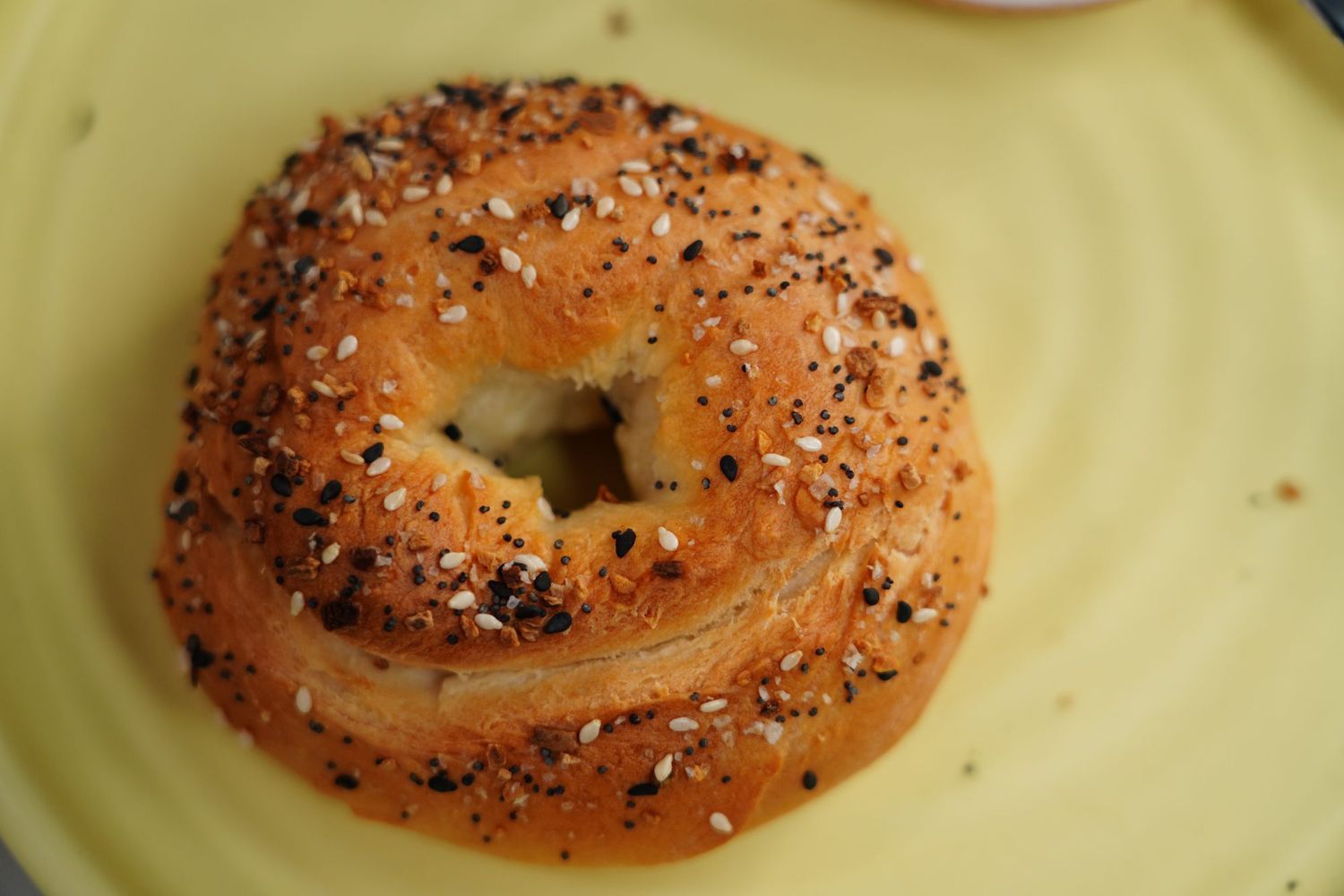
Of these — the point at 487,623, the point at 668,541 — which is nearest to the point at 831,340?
the point at 668,541

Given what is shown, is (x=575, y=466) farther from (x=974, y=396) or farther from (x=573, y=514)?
(x=974, y=396)

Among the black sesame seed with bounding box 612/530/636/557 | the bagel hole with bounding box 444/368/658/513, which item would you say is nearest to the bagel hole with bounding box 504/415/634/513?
the bagel hole with bounding box 444/368/658/513

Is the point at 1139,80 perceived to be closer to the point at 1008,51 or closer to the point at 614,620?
the point at 1008,51

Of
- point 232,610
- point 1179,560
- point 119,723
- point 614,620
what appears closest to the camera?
point 614,620

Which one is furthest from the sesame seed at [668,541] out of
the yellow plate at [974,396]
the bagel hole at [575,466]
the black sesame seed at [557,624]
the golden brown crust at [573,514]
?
the yellow plate at [974,396]

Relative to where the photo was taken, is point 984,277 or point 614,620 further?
point 984,277

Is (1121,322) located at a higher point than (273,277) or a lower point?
higher

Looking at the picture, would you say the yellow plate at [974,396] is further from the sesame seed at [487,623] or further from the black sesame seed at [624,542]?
the black sesame seed at [624,542]

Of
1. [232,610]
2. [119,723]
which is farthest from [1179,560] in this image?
[119,723]
